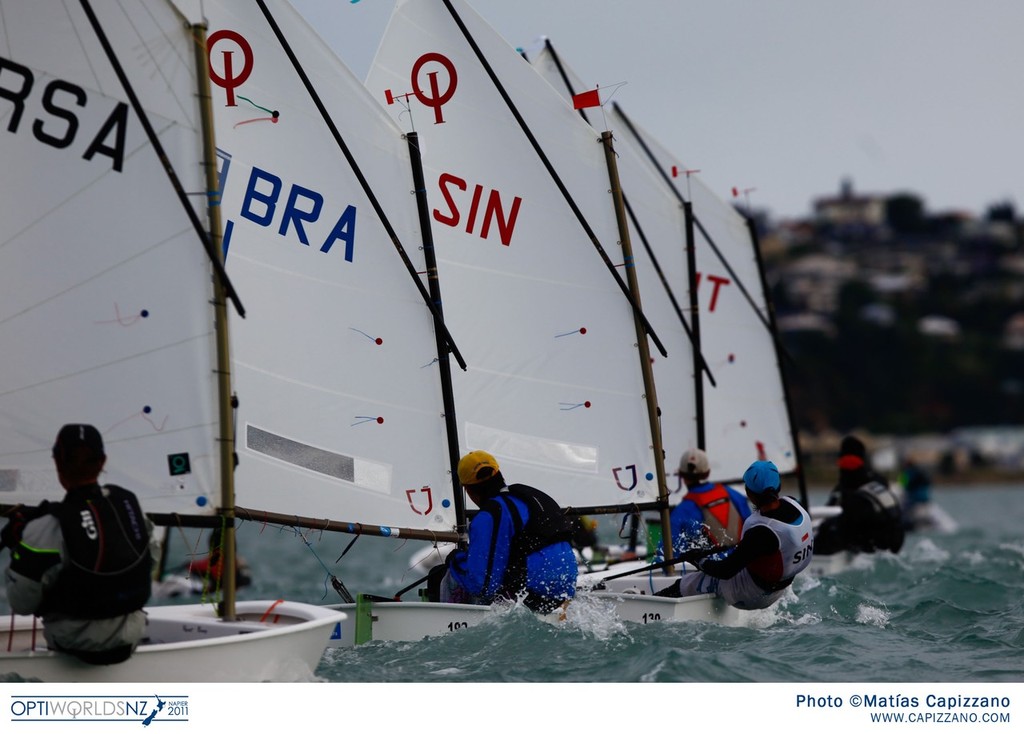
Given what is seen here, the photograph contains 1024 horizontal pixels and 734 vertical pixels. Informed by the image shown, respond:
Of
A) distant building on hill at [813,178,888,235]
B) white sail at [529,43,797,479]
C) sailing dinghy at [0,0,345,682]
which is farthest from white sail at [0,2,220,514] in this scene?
distant building on hill at [813,178,888,235]

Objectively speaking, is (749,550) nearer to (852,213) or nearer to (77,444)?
(77,444)

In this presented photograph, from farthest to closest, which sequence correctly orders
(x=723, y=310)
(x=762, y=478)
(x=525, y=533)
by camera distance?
(x=723, y=310), (x=762, y=478), (x=525, y=533)

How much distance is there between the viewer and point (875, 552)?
12.0m

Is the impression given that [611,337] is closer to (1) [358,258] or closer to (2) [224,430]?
(1) [358,258]

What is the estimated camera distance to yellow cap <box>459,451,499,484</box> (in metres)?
7.08

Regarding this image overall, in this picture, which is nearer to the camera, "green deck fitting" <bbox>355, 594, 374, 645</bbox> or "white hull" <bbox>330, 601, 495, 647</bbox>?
"white hull" <bbox>330, 601, 495, 647</bbox>

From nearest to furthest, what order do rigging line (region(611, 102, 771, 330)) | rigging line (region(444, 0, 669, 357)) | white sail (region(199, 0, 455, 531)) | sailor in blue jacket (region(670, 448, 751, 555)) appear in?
white sail (region(199, 0, 455, 531)), sailor in blue jacket (region(670, 448, 751, 555)), rigging line (region(444, 0, 669, 357)), rigging line (region(611, 102, 771, 330))

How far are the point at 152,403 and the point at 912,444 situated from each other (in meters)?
21.3

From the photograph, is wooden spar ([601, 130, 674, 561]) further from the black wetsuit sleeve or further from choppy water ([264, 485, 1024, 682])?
the black wetsuit sleeve

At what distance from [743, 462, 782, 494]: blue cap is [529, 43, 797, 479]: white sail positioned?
475cm

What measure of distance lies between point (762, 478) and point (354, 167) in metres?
2.80

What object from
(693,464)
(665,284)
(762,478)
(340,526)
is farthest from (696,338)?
(340,526)

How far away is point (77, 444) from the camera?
5223mm
